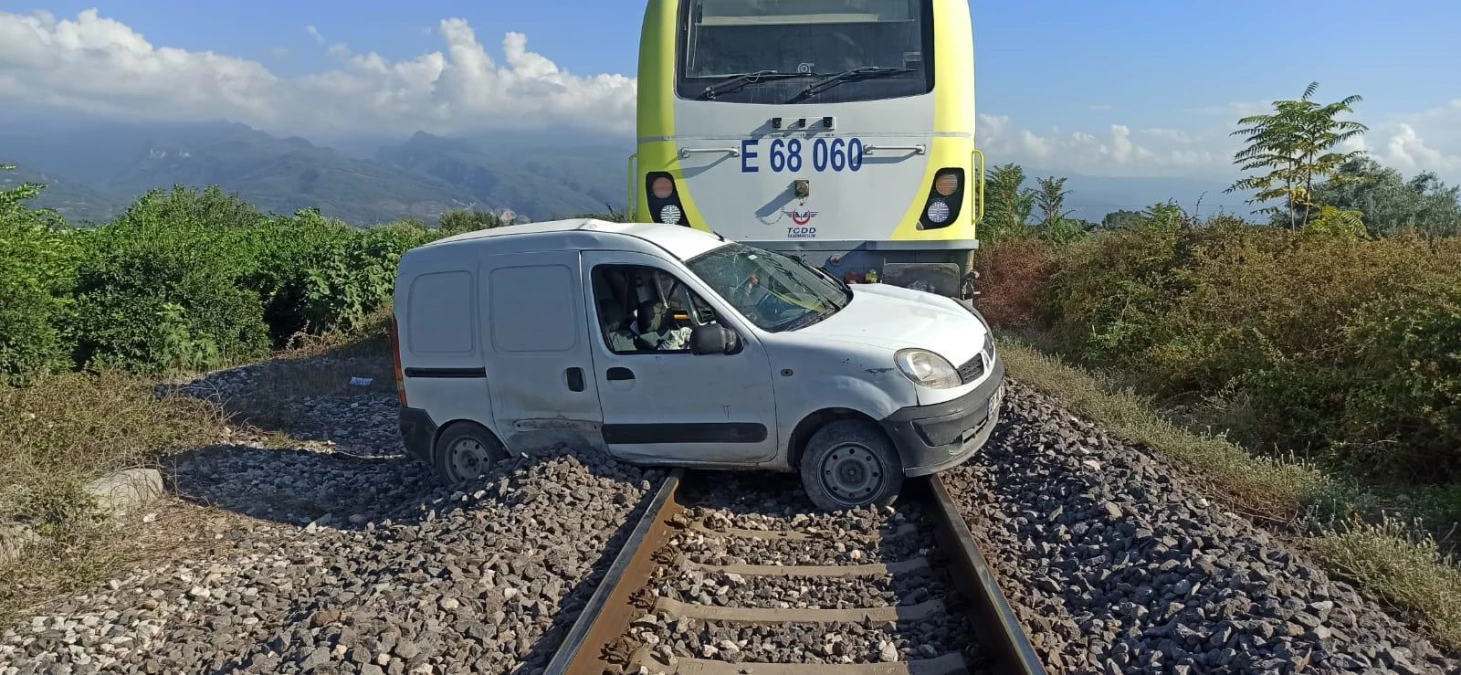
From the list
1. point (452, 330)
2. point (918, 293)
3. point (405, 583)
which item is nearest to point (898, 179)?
point (918, 293)

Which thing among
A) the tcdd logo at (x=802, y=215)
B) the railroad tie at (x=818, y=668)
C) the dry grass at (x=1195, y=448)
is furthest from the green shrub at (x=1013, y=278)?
the railroad tie at (x=818, y=668)

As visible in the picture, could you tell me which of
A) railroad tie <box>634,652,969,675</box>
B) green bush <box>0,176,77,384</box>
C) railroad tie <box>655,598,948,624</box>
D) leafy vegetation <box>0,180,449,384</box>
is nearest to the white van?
railroad tie <box>655,598,948,624</box>

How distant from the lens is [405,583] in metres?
4.69

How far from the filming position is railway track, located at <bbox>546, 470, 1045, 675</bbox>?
393 cm

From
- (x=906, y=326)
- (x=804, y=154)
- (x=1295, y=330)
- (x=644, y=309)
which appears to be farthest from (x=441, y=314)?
(x=1295, y=330)

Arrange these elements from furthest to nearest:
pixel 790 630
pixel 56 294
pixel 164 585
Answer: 1. pixel 56 294
2. pixel 164 585
3. pixel 790 630

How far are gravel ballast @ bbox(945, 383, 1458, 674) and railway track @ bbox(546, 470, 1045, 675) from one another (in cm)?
22

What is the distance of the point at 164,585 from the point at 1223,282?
31.9 feet

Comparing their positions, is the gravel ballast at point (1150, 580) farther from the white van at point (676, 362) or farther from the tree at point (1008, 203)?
the tree at point (1008, 203)

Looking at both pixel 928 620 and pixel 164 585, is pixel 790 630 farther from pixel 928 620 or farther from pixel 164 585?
pixel 164 585

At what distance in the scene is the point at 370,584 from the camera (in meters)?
4.84

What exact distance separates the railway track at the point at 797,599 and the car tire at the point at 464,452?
1.49 metres

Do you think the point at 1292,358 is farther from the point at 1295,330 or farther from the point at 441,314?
the point at 441,314

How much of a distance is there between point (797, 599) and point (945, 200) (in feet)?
14.4
